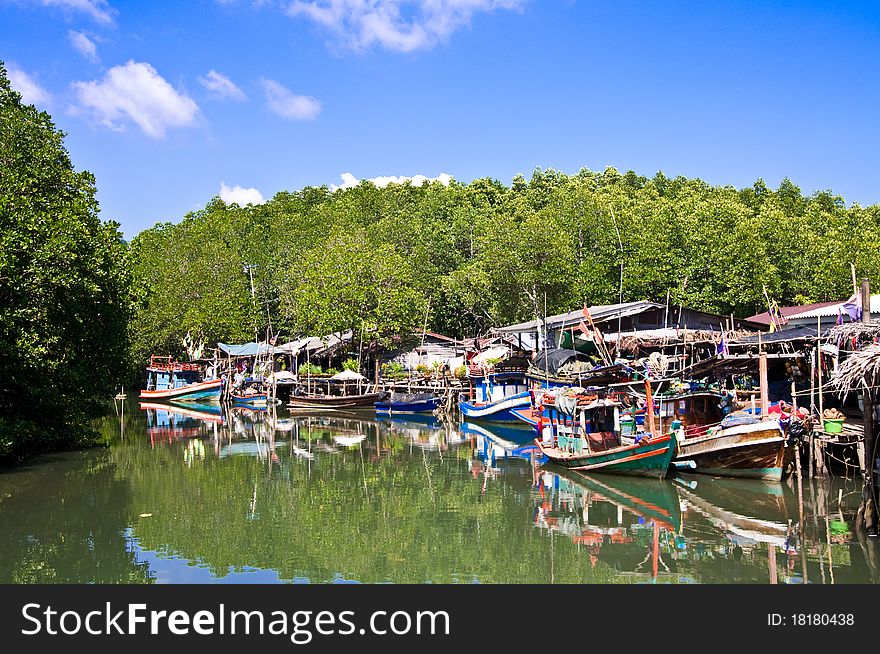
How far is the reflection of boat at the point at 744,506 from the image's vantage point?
44.9ft

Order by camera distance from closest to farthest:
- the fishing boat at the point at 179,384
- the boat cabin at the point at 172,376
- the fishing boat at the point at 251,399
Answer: the fishing boat at the point at 251,399
the fishing boat at the point at 179,384
the boat cabin at the point at 172,376

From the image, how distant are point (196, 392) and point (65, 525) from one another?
3147 cm

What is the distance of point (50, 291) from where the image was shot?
60.8 ft

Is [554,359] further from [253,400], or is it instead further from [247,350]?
[247,350]

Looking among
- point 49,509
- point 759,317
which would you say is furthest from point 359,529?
point 759,317

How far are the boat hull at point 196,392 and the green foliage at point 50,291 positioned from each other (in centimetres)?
2058

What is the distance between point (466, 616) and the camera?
9750 mm

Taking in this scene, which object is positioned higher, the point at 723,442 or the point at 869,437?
the point at 869,437

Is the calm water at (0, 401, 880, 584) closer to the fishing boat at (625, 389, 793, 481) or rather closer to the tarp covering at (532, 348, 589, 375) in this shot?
the fishing boat at (625, 389, 793, 481)

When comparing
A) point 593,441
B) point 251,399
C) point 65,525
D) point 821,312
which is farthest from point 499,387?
point 65,525

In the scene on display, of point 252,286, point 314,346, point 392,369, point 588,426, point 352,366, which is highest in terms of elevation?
point 252,286

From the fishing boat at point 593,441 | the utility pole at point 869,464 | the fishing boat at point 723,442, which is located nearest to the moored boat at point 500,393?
the fishing boat at point 593,441

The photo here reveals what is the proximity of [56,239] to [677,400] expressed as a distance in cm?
1560

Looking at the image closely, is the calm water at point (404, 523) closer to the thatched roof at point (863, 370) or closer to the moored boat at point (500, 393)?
the thatched roof at point (863, 370)
